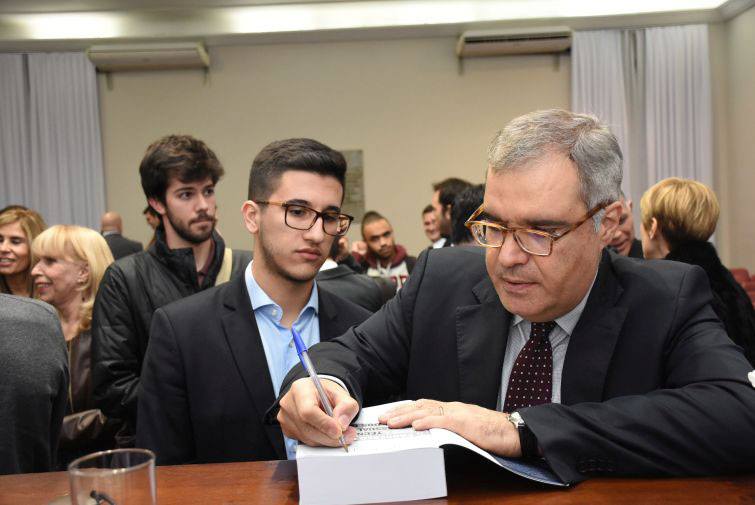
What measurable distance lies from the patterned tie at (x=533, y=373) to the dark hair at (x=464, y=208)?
192 centimetres

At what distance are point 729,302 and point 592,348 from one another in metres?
1.85

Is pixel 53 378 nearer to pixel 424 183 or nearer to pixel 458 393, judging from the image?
pixel 458 393

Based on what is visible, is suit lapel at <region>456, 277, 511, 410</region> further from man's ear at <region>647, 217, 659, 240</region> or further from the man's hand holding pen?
man's ear at <region>647, 217, 659, 240</region>

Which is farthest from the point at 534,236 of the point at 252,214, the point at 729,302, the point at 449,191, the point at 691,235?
the point at 449,191

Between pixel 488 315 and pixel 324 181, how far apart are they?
817 mm

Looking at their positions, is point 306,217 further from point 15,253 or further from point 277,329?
point 15,253

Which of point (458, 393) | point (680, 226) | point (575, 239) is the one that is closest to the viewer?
point (575, 239)

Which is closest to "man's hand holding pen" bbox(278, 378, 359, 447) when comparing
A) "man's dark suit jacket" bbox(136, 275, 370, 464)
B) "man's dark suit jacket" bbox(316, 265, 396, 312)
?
"man's dark suit jacket" bbox(136, 275, 370, 464)

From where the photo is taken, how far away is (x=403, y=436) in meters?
1.32

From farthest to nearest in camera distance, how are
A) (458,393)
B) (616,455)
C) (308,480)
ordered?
1. (458,393)
2. (616,455)
3. (308,480)

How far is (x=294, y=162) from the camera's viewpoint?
2375 millimetres

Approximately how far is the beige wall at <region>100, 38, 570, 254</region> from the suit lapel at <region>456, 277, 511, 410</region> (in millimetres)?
8496

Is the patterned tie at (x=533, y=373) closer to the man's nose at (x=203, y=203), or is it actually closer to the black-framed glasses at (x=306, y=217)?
the black-framed glasses at (x=306, y=217)

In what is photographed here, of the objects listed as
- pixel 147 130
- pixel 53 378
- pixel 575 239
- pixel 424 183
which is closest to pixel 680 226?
pixel 575 239
